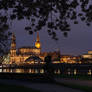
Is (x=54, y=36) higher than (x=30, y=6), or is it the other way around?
(x=30, y=6)

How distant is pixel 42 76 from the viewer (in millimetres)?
29938

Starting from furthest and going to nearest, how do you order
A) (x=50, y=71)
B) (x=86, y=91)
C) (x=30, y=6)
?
1. (x=50, y=71)
2. (x=86, y=91)
3. (x=30, y=6)

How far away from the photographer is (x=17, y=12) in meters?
9.01

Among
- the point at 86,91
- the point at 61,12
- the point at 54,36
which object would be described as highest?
the point at 61,12

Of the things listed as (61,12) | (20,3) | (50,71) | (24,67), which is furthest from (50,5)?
(24,67)

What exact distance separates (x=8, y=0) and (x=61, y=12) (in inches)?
76.2

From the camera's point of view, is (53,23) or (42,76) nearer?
(53,23)

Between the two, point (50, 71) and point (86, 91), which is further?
point (50, 71)

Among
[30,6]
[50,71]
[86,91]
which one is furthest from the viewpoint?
[50,71]

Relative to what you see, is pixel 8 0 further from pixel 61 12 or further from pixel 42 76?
pixel 42 76

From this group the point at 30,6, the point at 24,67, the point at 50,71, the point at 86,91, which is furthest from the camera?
the point at 24,67

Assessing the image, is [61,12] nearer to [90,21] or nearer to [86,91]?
[90,21]

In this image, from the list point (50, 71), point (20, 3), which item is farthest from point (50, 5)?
point (50, 71)

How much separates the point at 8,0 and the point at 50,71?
20.5 metres
